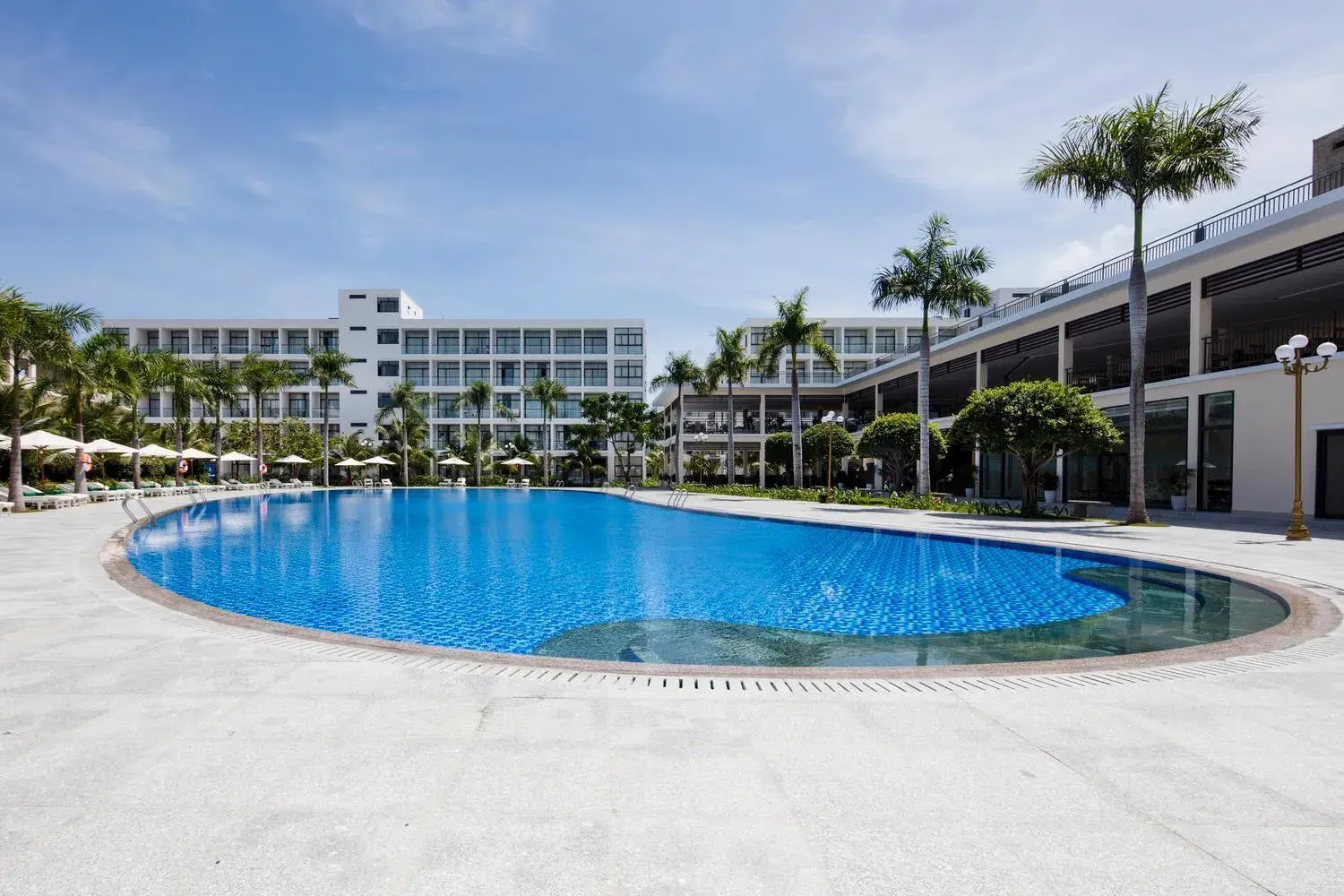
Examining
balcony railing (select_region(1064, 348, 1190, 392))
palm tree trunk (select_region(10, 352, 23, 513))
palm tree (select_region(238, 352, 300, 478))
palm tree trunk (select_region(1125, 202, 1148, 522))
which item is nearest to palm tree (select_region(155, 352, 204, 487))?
palm tree (select_region(238, 352, 300, 478))

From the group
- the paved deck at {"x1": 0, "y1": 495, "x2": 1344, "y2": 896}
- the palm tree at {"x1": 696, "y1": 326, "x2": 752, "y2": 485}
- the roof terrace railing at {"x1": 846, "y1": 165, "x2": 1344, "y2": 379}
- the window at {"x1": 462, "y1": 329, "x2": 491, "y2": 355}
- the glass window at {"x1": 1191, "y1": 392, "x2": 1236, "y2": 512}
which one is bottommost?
the paved deck at {"x1": 0, "y1": 495, "x2": 1344, "y2": 896}

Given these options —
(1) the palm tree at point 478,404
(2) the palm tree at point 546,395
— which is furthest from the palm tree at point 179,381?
(2) the palm tree at point 546,395

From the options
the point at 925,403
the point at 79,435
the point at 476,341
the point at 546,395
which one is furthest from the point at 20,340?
the point at 476,341

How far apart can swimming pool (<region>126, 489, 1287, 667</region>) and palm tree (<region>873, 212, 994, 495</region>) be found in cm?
1057

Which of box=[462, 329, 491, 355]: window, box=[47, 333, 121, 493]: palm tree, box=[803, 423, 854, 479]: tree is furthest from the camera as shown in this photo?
box=[462, 329, 491, 355]: window

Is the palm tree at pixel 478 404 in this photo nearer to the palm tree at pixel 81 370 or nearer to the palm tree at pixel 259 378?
the palm tree at pixel 259 378

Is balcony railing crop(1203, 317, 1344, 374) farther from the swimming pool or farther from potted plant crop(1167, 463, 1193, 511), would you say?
the swimming pool

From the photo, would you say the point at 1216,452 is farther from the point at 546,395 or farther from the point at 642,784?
the point at 546,395

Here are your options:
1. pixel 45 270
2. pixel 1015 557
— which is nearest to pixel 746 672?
pixel 1015 557

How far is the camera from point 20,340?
20.0 m

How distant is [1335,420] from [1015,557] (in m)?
12.2

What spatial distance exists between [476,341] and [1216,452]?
54.1 meters

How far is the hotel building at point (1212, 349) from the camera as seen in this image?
18.1 m

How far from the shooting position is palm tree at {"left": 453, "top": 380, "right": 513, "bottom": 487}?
A: 49938 millimetres
